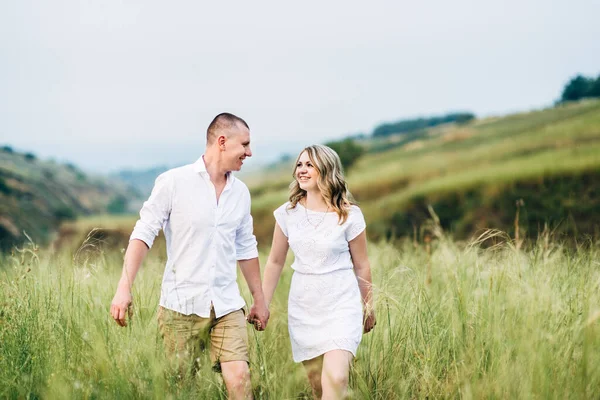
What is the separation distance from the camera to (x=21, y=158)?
73312 mm

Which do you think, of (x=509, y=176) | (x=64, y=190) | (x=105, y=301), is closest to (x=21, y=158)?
(x=64, y=190)

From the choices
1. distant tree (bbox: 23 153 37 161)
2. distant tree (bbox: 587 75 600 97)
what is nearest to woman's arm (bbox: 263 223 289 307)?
distant tree (bbox: 587 75 600 97)

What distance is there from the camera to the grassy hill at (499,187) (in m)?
23.0

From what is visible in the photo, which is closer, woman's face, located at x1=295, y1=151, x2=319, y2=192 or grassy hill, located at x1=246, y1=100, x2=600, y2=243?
woman's face, located at x1=295, y1=151, x2=319, y2=192

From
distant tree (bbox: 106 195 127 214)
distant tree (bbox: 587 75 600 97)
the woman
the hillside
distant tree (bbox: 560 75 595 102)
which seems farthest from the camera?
distant tree (bbox: 106 195 127 214)

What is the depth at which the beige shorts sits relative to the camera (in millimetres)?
4016

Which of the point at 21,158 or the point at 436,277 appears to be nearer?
the point at 436,277

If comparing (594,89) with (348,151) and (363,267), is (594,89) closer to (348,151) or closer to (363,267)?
(348,151)

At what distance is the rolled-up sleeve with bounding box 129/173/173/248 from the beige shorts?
537 millimetres

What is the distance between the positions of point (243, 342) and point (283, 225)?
3.22 ft

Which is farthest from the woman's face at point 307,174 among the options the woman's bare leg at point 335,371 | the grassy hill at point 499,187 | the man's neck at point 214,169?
the grassy hill at point 499,187

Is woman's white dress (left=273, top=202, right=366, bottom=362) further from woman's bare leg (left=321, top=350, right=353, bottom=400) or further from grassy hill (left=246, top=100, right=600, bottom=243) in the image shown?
grassy hill (left=246, top=100, right=600, bottom=243)

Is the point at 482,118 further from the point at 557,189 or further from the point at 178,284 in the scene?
the point at 178,284

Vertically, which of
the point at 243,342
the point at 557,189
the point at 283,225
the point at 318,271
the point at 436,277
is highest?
the point at 283,225
